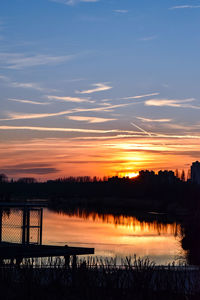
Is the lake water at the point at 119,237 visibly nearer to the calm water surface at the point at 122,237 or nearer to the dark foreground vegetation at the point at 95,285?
the calm water surface at the point at 122,237

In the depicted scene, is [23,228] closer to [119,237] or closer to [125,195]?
[119,237]

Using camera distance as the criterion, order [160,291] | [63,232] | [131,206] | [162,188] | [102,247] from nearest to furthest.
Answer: [160,291] < [102,247] < [63,232] < [131,206] < [162,188]

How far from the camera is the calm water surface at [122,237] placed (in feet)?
107

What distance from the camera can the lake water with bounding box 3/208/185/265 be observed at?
3266 centimetres

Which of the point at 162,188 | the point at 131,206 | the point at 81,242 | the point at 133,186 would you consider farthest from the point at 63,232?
the point at 133,186

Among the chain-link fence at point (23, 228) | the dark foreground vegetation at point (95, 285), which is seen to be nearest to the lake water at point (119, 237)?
the chain-link fence at point (23, 228)

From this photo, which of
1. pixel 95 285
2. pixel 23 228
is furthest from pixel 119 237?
pixel 95 285

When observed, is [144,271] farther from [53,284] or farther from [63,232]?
[63,232]

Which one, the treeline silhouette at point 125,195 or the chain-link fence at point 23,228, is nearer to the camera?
the chain-link fence at point 23,228

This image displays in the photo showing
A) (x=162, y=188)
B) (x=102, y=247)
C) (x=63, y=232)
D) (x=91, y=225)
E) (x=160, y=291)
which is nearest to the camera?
(x=160, y=291)

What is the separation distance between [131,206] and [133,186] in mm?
34745

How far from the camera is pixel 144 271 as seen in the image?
1075cm

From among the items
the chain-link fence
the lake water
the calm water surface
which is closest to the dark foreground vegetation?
the chain-link fence

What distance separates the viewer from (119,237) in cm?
4259
